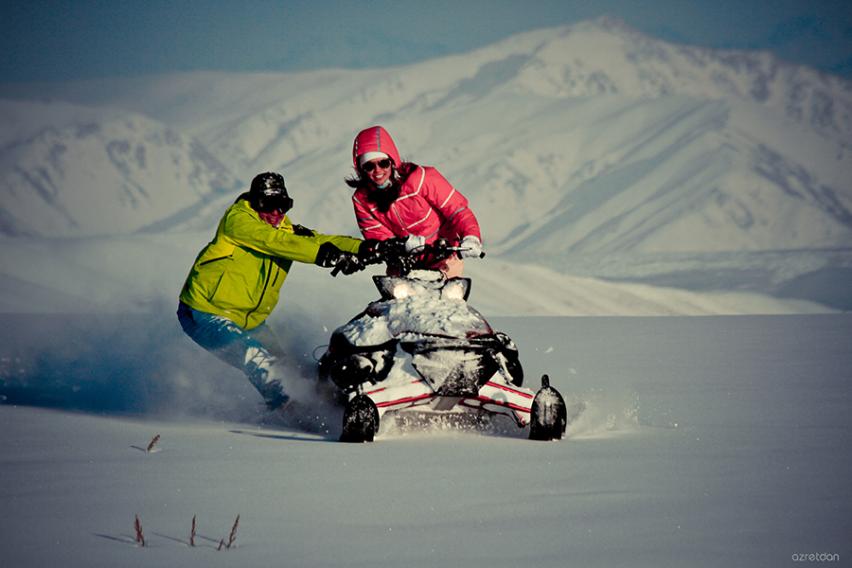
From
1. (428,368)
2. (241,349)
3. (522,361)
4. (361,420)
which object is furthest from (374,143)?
(522,361)

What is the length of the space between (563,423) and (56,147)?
49.0 meters

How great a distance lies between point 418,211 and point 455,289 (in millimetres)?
902

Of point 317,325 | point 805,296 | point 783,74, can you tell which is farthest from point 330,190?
point 317,325

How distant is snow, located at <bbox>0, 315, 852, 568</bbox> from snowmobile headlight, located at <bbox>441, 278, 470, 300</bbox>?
0.77 metres

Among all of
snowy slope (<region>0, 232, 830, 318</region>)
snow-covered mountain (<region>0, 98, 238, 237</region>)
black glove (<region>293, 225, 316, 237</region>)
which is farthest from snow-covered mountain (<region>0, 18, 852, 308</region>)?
black glove (<region>293, 225, 316, 237</region>)

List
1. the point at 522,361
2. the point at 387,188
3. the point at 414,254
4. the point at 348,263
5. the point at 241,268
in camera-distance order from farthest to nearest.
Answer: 1. the point at 522,361
2. the point at 241,268
3. the point at 387,188
4. the point at 348,263
5. the point at 414,254

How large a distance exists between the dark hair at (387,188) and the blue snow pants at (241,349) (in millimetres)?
1152

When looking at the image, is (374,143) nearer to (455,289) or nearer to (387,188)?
(387,188)

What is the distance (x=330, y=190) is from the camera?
59.1 m

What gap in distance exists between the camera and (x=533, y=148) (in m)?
63.2

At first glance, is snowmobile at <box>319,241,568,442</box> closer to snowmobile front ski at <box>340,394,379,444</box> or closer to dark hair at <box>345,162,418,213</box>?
snowmobile front ski at <box>340,394,379,444</box>

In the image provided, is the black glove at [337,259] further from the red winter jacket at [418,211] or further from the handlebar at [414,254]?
the red winter jacket at [418,211]

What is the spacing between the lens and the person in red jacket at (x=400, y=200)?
8227 millimetres

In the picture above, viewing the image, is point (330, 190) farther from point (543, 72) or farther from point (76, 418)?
point (76, 418)
